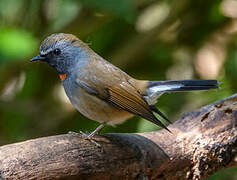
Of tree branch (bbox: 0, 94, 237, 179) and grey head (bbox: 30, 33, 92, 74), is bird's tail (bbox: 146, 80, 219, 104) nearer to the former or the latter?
tree branch (bbox: 0, 94, 237, 179)

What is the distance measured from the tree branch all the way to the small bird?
0.22 meters

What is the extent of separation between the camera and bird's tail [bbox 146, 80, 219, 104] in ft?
13.7

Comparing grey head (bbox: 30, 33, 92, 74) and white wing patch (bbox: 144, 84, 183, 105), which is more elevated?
grey head (bbox: 30, 33, 92, 74)

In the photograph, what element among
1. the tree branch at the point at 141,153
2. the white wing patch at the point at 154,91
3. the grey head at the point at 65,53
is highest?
the grey head at the point at 65,53

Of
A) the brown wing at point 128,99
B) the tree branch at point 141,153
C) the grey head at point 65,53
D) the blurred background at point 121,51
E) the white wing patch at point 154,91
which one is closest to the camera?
the tree branch at point 141,153

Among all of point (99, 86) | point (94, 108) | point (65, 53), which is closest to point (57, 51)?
point (65, 53)

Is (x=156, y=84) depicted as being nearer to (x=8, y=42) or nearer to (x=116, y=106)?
(x=116, y=106)

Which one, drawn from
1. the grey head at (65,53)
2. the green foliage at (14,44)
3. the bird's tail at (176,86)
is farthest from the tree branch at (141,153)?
the green foliage at (14,44)

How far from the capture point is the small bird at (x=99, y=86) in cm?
413

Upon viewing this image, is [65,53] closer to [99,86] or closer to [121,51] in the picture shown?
[99,86]

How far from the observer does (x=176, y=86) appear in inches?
165

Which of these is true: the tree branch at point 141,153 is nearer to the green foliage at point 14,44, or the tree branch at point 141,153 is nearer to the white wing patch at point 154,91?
the white wing patch at point 154,91

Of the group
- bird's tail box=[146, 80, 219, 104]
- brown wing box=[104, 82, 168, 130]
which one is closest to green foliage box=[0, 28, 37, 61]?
brown wing box=[104, 82, 168, 130]

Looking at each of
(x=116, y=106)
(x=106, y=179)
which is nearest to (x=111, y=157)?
(x=106, y=179)
